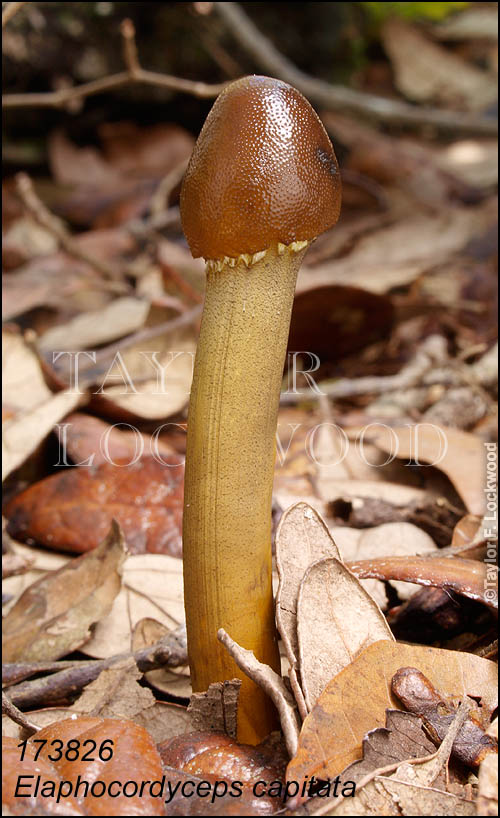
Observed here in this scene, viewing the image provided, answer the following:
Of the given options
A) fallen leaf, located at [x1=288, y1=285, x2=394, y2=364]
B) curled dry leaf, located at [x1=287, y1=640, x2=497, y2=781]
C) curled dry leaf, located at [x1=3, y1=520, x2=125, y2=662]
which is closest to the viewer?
curled dry leaf, located at [x1=287, y1=640, x2=497, y2=781]

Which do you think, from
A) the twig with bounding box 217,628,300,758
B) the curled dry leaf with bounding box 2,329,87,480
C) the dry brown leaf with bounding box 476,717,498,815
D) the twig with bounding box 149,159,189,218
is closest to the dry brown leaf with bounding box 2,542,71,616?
the curled dry leaf with bounding box 2,329,87,480

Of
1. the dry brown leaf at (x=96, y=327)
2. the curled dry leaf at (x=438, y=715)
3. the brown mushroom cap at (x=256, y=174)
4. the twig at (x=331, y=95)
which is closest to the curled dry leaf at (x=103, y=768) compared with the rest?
the curled dry leaf at (x=438, y=715)

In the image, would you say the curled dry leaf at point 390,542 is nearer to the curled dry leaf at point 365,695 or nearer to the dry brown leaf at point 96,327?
the curled dry leaf at point 365,695

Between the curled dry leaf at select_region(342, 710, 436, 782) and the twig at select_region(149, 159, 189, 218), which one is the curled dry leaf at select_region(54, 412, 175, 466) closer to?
the curled dry leaf at select_region(342, 710, 436, 782)

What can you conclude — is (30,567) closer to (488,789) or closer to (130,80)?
(488,789)

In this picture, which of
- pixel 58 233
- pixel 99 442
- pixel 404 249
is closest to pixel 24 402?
pixel 99 442

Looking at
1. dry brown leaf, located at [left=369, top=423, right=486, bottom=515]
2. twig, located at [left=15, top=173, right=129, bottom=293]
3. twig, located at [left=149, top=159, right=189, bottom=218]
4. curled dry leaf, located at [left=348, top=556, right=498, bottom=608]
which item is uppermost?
twig, located at [left=149, top=159, right=189, bottom=218]
